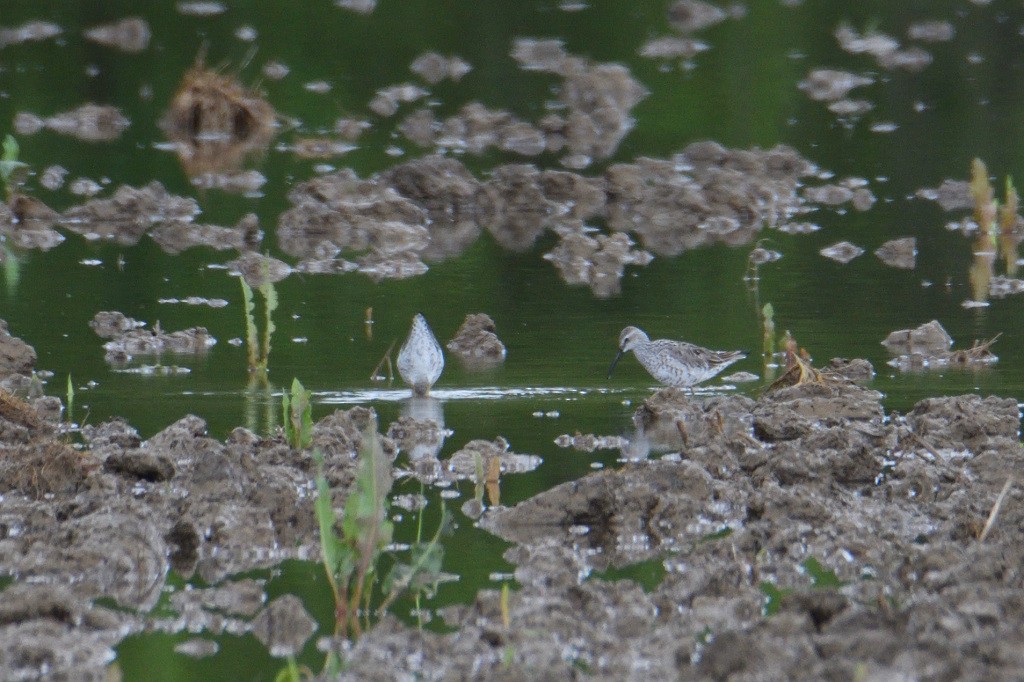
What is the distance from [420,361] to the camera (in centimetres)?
1063

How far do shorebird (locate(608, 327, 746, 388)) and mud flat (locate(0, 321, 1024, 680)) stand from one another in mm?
A: 829

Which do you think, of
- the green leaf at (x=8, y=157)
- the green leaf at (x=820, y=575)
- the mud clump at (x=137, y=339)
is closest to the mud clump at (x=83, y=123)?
the green leaf at (x=8, y=157)

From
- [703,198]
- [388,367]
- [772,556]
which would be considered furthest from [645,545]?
[703,198]

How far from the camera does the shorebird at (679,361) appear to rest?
1093cm

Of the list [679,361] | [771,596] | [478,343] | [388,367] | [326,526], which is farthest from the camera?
[478,343]

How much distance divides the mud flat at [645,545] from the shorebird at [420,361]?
107 cm

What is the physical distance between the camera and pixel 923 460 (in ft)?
28.2

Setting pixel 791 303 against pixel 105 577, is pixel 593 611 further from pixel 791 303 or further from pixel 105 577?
pixel 791 303

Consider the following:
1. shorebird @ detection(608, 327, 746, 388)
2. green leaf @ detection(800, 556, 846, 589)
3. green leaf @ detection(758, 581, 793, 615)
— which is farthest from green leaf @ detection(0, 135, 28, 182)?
green leaf @ detection(758, 581, 793, 615)

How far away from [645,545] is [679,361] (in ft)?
10.8

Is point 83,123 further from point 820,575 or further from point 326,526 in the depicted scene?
point 326,526

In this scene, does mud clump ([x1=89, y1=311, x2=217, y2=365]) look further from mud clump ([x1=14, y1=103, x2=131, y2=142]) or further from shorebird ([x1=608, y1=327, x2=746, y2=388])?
mud clump ([x1=14, y1=103, x2=131, y2=142])

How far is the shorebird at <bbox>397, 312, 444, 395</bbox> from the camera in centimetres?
1064

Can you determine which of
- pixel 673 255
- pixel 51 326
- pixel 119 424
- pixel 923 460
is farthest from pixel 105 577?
pixel 673 255
